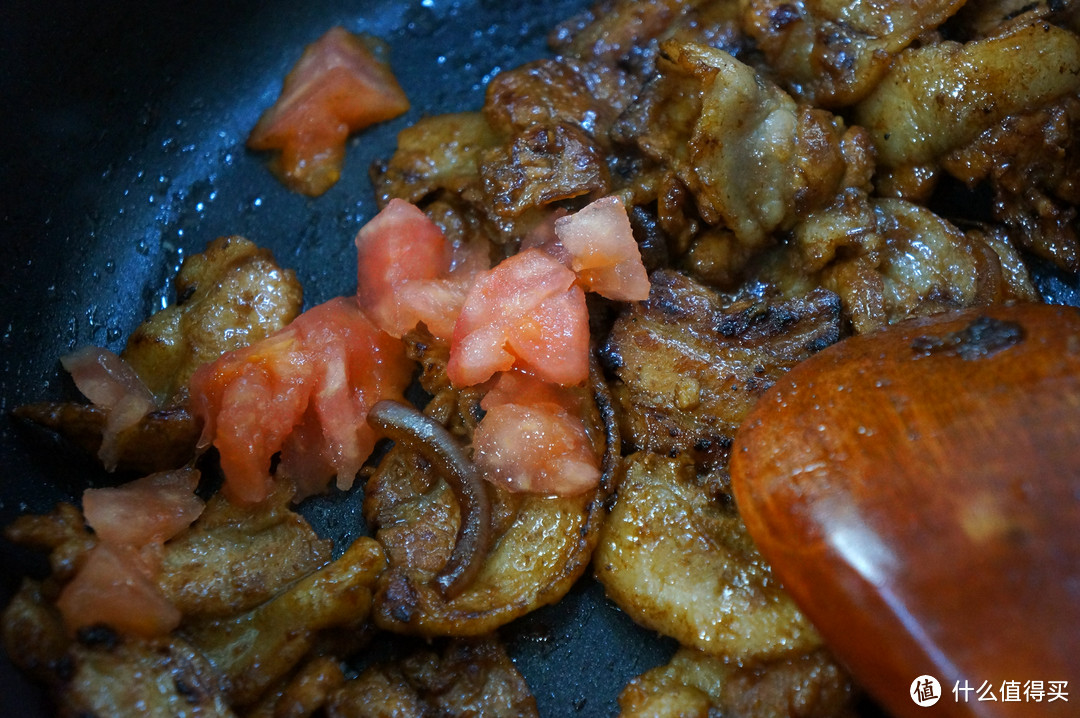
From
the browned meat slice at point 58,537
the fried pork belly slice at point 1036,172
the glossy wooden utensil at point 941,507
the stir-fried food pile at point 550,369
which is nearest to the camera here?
the glossy wooden utensil at point 941,507

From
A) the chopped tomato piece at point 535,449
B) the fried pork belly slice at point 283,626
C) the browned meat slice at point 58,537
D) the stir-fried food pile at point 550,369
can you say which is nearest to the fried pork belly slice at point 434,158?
the stir-fried food pile at point 550,369

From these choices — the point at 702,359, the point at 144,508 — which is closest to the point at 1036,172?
the point at 702,359

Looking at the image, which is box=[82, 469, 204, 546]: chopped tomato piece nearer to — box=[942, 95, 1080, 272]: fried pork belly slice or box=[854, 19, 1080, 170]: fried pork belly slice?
box=[854, 19, 1080, 170]: fried pork belly slice

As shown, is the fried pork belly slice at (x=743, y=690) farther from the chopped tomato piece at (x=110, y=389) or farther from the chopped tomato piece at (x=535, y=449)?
the chopped tomato piece at (x=110, y=389)

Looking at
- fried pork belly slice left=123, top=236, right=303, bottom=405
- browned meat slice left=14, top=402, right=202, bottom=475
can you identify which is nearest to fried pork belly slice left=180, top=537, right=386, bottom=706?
browned meat slice left=14, top=402, right=202, bottom=475

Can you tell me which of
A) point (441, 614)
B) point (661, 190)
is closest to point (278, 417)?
point (441, 614)

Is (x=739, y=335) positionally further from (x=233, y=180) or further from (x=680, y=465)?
(x=233, y=180)
